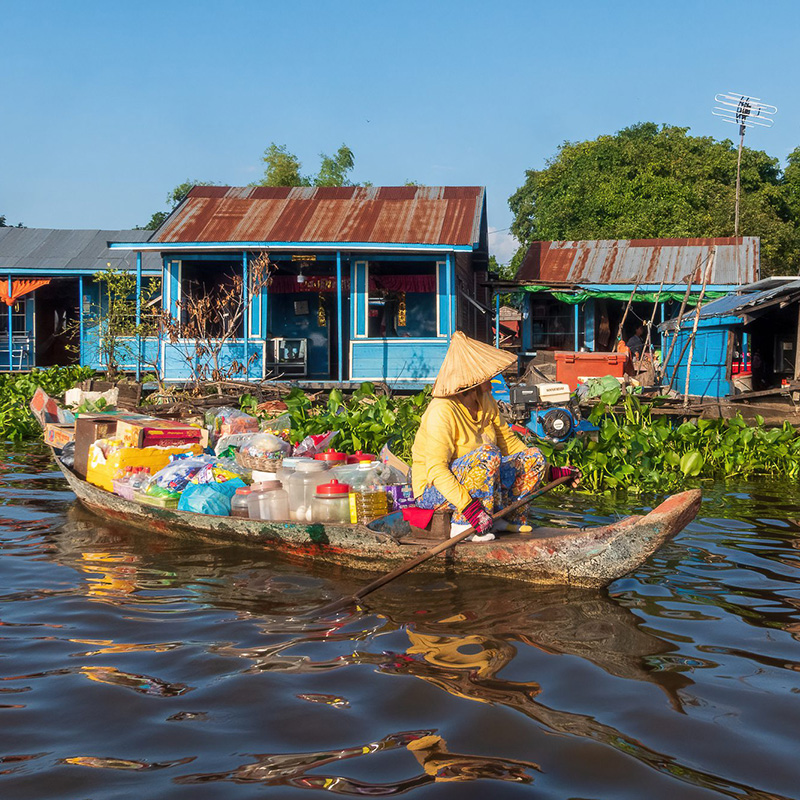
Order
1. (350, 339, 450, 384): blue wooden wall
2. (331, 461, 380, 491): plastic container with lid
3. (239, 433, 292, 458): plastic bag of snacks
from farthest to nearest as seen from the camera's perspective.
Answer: (350, 339, 450, 384): blue wooden wall < (239, 433, 292, 458): plastic bag of snacks < (331, 461, 380, 491): plastic container with lid

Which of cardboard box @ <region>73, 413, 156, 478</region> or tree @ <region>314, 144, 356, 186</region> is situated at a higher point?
tree @ <region>314, 144, 356, 186</region>

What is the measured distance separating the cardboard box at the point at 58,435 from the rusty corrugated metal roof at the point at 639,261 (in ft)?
40.0

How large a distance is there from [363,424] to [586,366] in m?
5.31

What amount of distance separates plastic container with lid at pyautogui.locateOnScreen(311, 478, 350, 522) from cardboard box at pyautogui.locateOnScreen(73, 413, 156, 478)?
291 centimetres

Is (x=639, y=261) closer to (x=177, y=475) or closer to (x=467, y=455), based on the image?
(x=177, y=475)

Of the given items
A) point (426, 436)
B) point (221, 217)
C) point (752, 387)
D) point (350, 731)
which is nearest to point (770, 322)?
point (752, 387)

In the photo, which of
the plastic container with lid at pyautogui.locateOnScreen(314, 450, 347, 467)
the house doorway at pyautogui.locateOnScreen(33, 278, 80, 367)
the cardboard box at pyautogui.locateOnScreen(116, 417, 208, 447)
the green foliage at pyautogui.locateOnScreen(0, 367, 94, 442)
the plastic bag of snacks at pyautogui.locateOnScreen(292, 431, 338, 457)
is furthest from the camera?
the house doorway at pyautogui.locateOnScreen(33, 278, 80, 367)

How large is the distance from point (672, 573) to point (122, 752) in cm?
369

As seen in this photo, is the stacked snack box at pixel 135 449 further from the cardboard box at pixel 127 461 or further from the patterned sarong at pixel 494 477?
the patterned sarong at pixel 494 477

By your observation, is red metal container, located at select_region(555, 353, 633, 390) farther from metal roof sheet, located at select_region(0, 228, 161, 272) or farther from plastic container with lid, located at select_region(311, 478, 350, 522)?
metal roof sheet, located at select_region(0, 228, 161, 272)

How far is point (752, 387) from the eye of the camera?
1504 centimetres

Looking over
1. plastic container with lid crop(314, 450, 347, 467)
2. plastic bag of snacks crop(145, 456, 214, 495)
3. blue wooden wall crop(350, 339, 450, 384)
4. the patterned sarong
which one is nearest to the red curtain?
blue wooden wall crop(350, 339, 450, 384)

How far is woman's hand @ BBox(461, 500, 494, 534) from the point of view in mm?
5023

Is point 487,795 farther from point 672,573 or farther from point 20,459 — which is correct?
point 20,459
